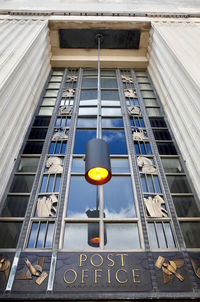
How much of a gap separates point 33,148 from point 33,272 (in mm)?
4239

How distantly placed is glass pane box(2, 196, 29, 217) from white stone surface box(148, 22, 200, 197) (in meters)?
4.81

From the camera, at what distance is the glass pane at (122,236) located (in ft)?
17.1

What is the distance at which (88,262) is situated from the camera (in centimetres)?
484

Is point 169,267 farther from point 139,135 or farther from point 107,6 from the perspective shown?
point 107,6

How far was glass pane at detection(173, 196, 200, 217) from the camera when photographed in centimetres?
A: 604

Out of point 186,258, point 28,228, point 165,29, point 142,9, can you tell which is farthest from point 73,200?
point 142,9

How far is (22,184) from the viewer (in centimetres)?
667

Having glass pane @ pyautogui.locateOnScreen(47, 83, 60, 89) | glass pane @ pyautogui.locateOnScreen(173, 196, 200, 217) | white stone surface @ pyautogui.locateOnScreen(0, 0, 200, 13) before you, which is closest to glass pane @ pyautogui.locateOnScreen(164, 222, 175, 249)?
glass pane @ pyautogui.locateOnScreen(173, 196, 200, 217)

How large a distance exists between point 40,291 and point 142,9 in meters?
14.3

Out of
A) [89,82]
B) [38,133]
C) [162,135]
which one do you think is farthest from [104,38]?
[38,133]

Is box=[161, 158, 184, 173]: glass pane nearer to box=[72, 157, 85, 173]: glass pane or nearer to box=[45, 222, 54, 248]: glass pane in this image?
box=[72, 157, 85, 173]: glass pane

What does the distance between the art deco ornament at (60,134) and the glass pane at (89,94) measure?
8.27 feet

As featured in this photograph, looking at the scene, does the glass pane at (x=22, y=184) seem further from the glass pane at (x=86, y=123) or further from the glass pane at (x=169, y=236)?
the glass pane at (x=169, y=236)

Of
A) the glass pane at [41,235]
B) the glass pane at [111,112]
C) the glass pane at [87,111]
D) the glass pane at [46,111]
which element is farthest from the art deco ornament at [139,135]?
the glass pane at [41,235]
